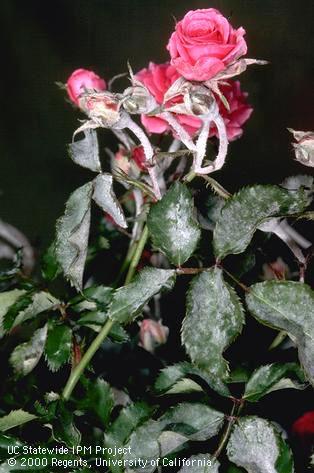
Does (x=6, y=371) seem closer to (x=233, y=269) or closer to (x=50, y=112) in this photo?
(x=233, y=269)

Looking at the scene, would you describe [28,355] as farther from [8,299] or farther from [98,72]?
[98,72]

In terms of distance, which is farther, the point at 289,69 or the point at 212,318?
the point at 289,69

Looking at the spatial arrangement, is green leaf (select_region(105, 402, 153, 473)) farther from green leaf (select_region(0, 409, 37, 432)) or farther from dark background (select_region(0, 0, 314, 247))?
dark background (select_region(0, 0, 314, 247))

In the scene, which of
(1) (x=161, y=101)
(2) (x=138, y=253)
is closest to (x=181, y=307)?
(2) (x=138, y=253)

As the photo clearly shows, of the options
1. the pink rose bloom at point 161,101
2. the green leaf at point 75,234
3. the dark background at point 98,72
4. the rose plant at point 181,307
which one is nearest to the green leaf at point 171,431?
the rose plant at point 181,307

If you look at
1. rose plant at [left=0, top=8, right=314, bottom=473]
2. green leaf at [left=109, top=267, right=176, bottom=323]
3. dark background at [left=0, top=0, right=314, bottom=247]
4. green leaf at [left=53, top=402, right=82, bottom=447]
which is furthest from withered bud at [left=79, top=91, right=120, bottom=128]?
dark background at [left=0, top=0, right=314, bottom=247]

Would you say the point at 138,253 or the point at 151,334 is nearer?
the point at 138,253

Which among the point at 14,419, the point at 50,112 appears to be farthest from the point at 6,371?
the point at 50,112
